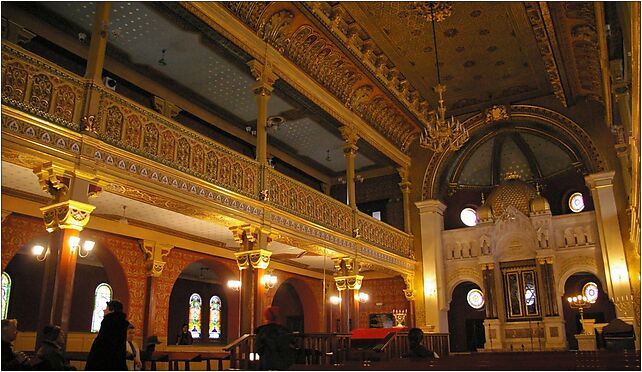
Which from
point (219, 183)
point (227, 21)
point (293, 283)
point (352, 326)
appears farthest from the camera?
point (293, 283)

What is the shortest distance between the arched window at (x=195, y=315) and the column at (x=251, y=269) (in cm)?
1020

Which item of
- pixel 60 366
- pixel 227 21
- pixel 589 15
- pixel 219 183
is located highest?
pixel 589 15

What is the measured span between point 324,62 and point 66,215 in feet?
28.3

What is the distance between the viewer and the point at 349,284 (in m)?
15.6

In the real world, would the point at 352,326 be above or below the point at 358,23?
below

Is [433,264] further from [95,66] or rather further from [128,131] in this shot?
[95,66]

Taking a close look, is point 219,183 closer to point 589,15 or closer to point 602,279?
point 589,15

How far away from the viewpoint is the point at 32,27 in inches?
439

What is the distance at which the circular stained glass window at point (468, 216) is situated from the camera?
2109 centimetres

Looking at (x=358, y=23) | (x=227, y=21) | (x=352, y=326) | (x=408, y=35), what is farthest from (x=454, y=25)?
(x=352, y=326)

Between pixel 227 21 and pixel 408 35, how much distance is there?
534 centimetres

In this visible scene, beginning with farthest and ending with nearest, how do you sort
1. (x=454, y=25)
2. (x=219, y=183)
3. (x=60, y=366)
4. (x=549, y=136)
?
(x=549, y=136) < (x=454, y=25) < (x=219, y=183) < (x=60, y=366)

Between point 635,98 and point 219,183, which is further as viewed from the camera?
point 219,183

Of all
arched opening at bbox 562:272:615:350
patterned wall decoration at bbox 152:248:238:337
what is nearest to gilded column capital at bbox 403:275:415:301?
arched opening at bbox 562:272:615:350
